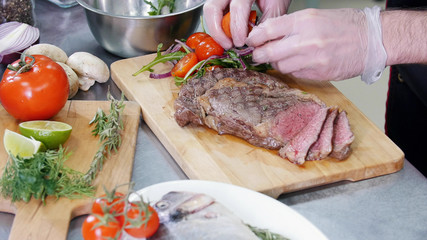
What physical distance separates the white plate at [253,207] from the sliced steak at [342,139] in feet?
1.92

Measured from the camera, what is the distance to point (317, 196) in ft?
7.24

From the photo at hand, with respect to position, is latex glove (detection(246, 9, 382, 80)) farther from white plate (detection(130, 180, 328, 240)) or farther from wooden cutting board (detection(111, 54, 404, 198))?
white plate (detection(130, 180, 328, 240))

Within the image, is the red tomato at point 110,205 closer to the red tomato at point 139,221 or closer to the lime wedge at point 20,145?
the red tomato at point 139,221

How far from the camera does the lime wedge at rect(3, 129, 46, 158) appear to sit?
217 cm

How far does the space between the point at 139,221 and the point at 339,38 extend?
1.38 metres

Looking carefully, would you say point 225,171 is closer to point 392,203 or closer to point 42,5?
point 392,203

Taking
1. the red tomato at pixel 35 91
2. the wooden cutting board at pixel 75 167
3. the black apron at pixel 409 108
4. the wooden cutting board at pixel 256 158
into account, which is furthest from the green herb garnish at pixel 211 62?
the black apron at pixel 409 108

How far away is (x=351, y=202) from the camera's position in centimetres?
217

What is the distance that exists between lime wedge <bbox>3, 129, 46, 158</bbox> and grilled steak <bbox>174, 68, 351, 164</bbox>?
2.13 ft

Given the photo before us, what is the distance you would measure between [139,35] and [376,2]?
4903 mm

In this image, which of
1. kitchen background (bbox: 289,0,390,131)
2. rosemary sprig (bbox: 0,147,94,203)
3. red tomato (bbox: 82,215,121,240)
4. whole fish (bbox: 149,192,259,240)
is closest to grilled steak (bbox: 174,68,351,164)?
rosemary sprig (bbox: 0,147,94,203)

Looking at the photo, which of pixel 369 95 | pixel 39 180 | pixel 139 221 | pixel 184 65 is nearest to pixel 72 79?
pixel 184 65

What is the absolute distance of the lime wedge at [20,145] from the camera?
7.13ft

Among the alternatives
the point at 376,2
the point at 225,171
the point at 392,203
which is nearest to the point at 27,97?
the point at 225,171
